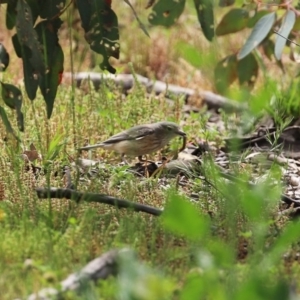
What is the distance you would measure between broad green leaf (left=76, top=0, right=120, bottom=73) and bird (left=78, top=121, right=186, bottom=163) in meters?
1.10

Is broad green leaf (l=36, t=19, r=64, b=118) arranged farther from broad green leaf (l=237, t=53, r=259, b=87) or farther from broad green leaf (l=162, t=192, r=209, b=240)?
broad green leaf (l=237, t=53, r=259, b=87)

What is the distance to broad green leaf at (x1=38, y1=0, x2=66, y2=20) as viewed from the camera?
4566 millimetres

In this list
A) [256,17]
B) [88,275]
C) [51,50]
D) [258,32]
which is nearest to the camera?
[88,275]

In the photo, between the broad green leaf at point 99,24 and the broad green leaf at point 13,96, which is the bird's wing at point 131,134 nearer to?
the broad green leaf at point 99,24

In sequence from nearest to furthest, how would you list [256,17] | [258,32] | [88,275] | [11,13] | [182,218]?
[182,218]
[88,275]
[11,13]
[258,32]
[256,17]

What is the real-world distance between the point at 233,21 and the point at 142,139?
1105mm

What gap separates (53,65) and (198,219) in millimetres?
1991

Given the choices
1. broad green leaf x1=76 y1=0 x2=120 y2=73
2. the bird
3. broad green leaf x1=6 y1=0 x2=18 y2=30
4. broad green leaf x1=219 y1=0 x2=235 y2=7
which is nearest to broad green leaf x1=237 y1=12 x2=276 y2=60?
broad green leaf x1=219 y1=0 x2=235 y2=7

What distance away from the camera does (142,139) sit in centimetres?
588

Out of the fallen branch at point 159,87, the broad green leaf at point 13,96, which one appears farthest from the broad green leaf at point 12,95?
the fallen branch at point 159,87

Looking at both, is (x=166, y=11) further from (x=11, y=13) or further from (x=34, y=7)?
(x=11, y=13)

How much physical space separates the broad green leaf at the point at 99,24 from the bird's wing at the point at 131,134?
3.66 feet

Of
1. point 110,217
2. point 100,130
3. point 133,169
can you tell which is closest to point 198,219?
point 110,217

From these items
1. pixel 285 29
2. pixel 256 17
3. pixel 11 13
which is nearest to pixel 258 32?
pixel 285 29
